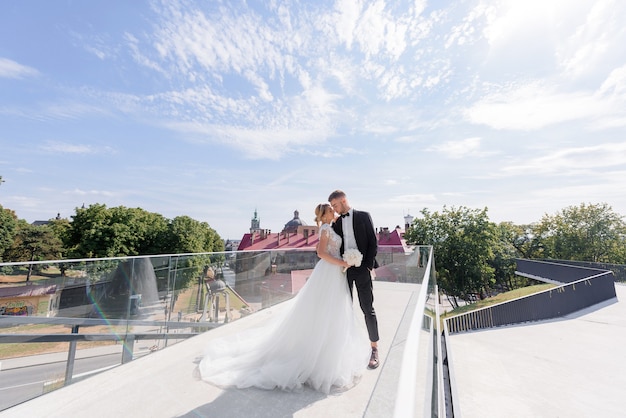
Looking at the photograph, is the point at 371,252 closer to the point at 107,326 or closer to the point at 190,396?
the point at 190,396

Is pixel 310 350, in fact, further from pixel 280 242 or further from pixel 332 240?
pixel 280 242

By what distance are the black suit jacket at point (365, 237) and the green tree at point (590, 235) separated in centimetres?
4298

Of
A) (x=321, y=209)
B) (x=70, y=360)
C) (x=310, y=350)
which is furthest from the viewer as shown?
(x=70, y=360)

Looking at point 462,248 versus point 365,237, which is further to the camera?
point 462,248

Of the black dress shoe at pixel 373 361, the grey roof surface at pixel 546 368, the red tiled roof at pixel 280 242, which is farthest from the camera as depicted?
the red tiled roof at pixel 280 242

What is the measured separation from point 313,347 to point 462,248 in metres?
28.5

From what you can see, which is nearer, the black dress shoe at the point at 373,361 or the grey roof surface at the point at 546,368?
the black dress shoe at the point at 373,361

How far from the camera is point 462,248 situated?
89.1 feet

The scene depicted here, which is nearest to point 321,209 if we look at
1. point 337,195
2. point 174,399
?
point 337,195

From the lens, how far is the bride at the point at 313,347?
2.93 meters

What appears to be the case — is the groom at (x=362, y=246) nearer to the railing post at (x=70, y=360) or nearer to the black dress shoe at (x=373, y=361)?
the black dress shoe at (x=373, y=361)

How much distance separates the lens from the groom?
10.7 ft

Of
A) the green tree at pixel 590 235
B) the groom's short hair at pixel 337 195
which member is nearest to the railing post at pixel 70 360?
the groom's short hair at pixel 337 195

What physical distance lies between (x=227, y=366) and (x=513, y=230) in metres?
50.1
